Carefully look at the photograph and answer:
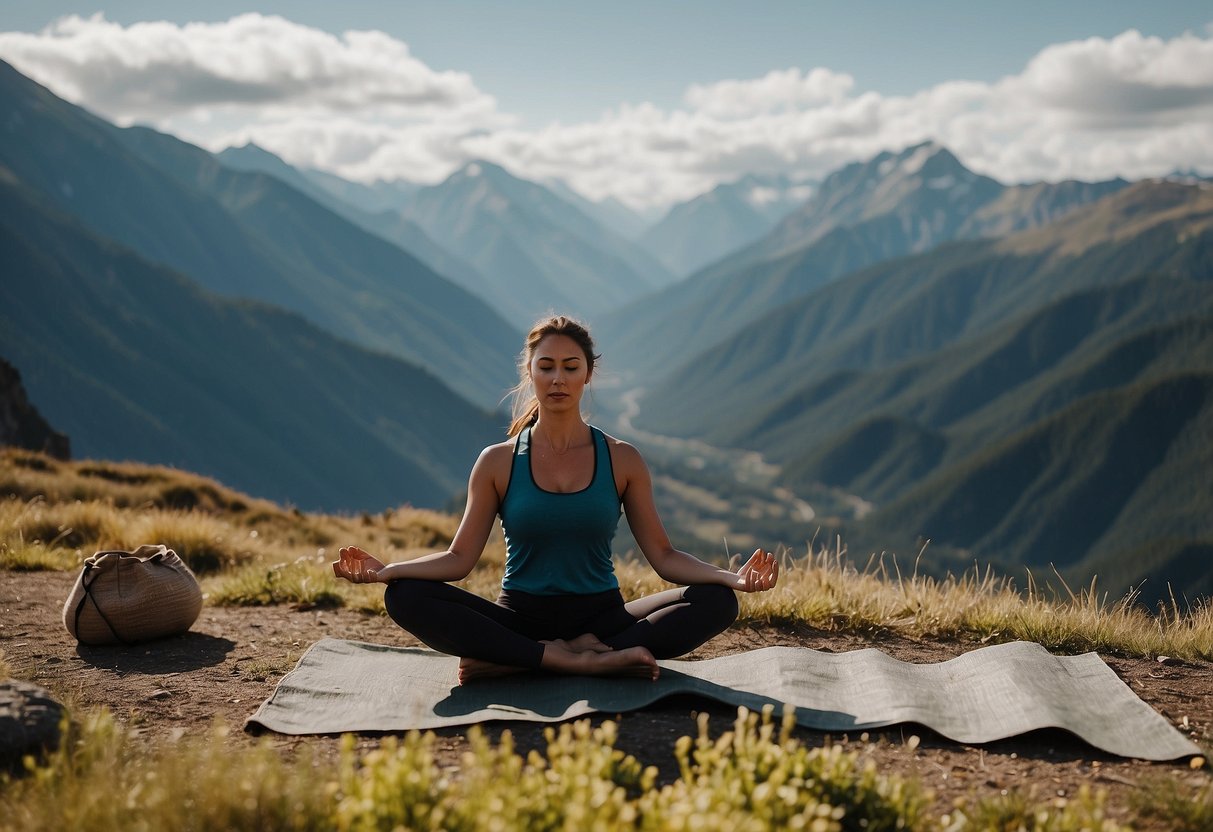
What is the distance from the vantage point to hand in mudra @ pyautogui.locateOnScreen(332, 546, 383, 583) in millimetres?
6562

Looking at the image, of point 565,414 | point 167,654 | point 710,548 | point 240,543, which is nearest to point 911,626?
point 565,414

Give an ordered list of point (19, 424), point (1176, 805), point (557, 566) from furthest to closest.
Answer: point (19, 424) < point (557, 566) < point (1176, 805)

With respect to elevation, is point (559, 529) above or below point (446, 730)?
above

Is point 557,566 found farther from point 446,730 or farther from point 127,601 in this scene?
point 127,601

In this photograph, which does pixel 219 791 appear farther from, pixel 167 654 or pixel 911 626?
pixel 911 626

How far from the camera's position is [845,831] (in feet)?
14.4

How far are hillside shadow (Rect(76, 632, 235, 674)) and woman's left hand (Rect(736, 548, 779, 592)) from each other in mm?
4475

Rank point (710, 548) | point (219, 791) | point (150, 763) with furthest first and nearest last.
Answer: point (710, 548) → point (150, 763) → point (219, 791)

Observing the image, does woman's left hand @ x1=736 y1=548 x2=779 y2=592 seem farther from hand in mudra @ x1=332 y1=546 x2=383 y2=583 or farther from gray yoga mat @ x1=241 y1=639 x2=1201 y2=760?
hand in mudra @ x1=332 y1=546 x2=383 y2=583

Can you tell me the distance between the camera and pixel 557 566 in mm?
6938

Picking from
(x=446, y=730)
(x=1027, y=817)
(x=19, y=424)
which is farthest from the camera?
(x=19, y=424)

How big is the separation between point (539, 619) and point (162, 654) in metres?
3.57

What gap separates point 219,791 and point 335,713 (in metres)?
2.37

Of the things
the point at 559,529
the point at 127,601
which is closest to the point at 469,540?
the point at 559,529
